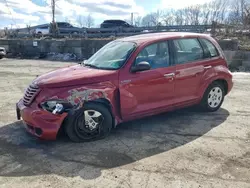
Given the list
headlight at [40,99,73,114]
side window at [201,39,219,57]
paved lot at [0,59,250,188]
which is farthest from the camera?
side window at [201,39,219,57]

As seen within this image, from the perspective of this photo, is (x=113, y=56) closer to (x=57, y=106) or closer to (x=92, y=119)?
(x=92, y=119)

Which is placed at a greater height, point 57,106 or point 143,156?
point 57,106

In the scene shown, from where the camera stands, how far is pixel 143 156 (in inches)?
155

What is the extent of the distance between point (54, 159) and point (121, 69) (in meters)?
1.76

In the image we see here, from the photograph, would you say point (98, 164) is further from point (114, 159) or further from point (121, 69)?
point (121, 69)

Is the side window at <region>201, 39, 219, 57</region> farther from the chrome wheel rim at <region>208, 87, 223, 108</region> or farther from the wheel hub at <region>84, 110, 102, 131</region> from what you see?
the wheel hub at <region>84, 110, 102, 131</region>

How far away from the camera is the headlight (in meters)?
4.16

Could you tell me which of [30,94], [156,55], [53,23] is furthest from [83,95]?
[53,23]

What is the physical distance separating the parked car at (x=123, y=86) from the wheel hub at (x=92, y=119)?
0.02 m

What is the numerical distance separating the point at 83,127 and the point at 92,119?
7.5 inches

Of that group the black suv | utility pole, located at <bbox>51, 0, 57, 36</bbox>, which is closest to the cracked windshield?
utility pole, located at <bbox>51, 0, 57, 36</bbox>

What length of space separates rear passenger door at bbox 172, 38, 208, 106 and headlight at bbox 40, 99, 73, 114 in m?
2.10

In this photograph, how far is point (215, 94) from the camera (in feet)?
19.2

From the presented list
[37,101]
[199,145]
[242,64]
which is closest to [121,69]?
[37,101]
